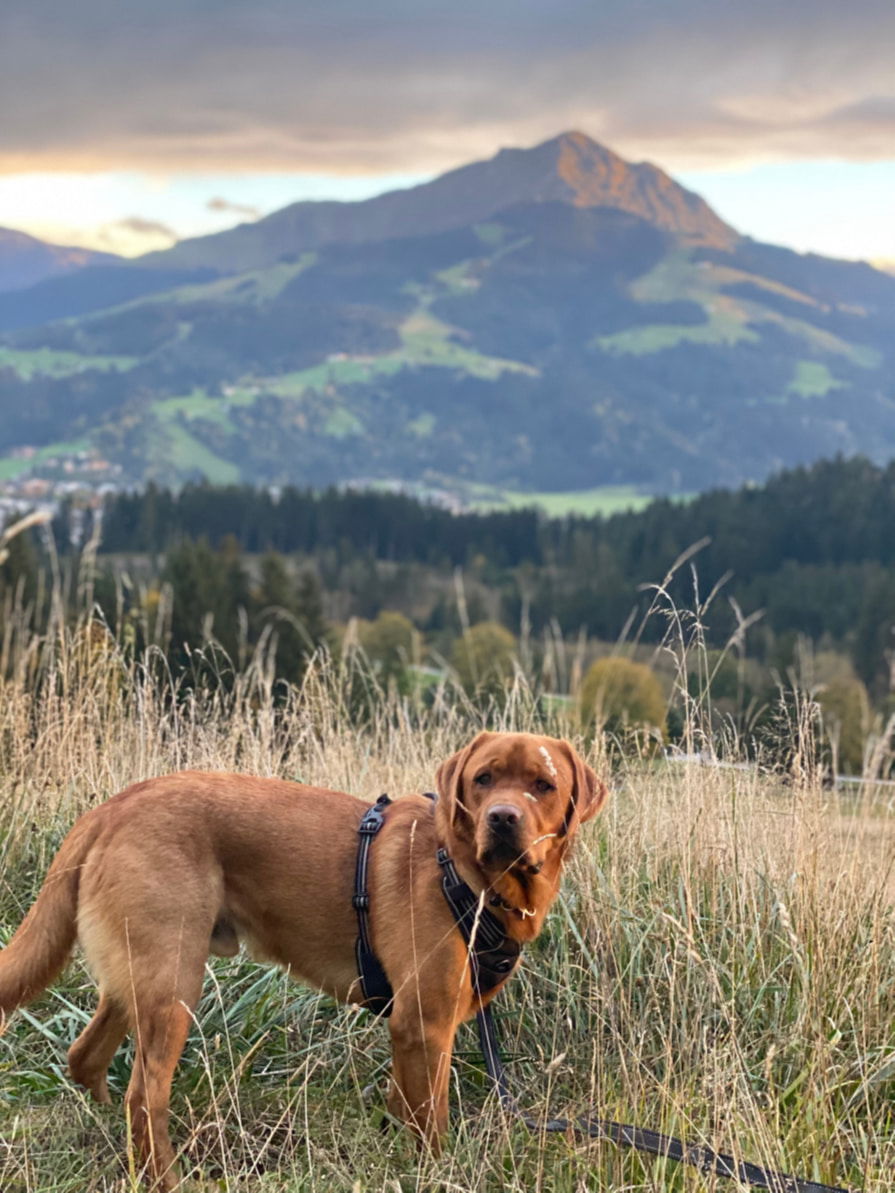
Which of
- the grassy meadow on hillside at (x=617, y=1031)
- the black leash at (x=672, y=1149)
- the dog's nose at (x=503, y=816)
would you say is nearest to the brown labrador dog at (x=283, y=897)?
the dog's nose at (x=503, y=816)

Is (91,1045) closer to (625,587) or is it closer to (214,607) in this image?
(214,607)

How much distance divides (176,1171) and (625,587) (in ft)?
312

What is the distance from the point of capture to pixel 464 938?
405 cm

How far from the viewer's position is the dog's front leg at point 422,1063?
3969 millimetres

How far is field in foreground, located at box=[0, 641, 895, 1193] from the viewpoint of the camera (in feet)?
12.6

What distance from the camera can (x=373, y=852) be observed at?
4215 millimetres

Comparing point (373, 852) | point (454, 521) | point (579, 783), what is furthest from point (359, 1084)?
point (454, 521)

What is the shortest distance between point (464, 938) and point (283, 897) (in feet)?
2.04

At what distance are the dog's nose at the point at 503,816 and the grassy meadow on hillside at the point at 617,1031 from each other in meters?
0.61

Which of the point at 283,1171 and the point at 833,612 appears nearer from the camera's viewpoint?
the point at 283,1171

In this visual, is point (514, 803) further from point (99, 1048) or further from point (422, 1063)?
point (99, 1048)

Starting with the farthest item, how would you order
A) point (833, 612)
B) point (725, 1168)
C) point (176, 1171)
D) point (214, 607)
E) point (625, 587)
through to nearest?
point (625, 587)
point (833, 612)
point (214, 607)
point (176, 1171)
point (725, 1168)

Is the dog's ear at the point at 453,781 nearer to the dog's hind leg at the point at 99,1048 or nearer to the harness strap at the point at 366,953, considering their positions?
the harness strap at the point at 366,953

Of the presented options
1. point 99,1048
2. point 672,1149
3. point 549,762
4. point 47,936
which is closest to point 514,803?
point 549,762
